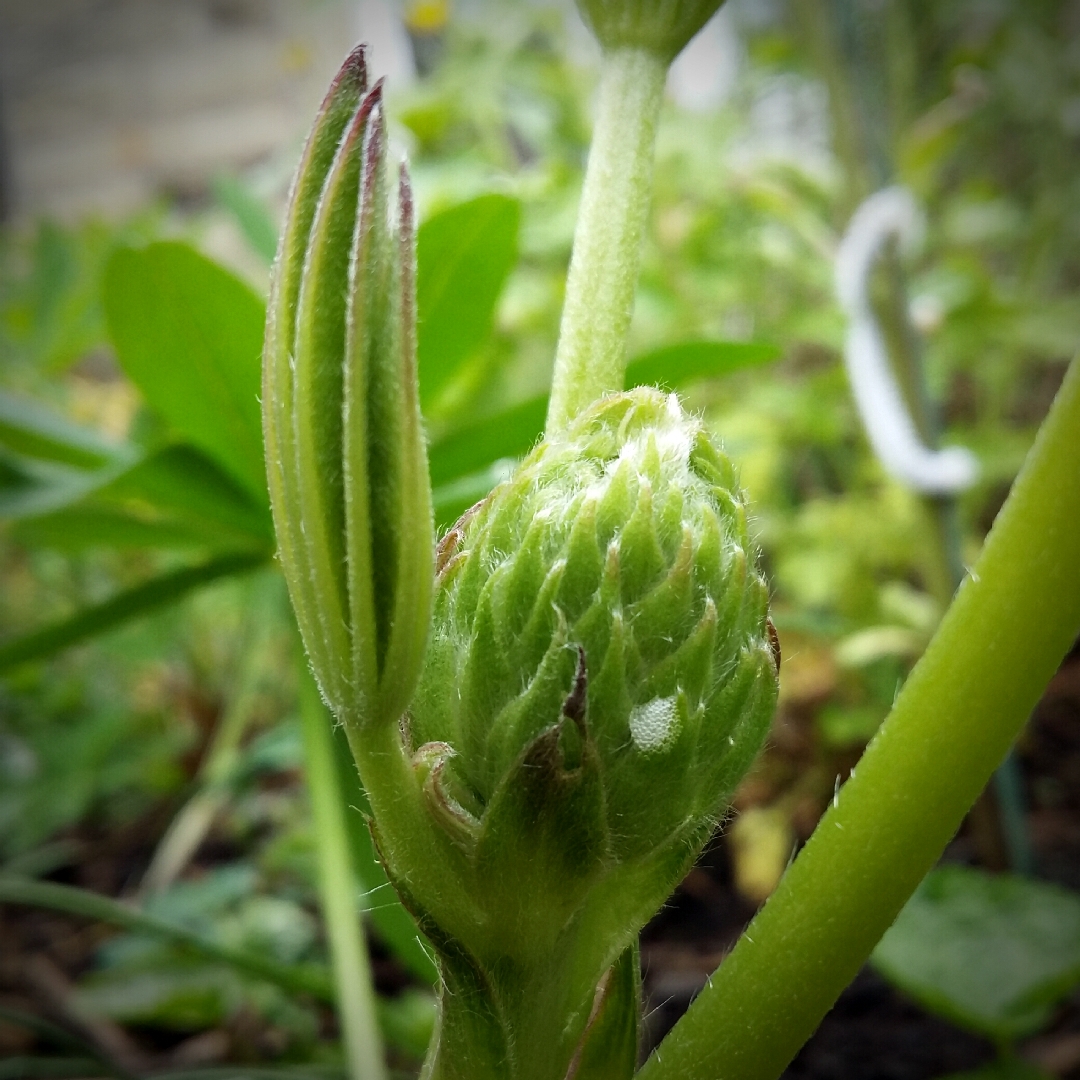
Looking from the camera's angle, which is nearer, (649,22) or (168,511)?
(649,22)

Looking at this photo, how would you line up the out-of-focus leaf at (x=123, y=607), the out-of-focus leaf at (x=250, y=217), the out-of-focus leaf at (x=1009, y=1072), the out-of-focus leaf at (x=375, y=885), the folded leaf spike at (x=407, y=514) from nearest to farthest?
the folded leaf spike at (x=407, y=514) < the out-of-focus leaf at (x=375, y=885) < the out-of-focus leaf at (x=1009, y=1072) < the out-of-focus leaf at (x=123, y=607) < the out-of-focus leaf at (x=250, y=217)

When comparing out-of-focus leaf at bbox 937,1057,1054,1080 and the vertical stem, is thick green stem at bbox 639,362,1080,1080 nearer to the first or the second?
the vertical stem

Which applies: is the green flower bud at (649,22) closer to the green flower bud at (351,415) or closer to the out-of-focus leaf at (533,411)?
the green flower bud at (351,415)

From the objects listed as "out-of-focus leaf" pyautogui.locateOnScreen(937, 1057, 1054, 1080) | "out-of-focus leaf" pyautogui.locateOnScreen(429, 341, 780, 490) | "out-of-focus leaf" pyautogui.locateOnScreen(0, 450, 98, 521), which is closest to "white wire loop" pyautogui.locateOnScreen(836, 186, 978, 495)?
"out-of-focus leaf" pyautogui.locateOnScreen(429, 341, 780, 490)

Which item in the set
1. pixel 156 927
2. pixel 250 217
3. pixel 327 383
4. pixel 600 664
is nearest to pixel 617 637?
pixel 600 664

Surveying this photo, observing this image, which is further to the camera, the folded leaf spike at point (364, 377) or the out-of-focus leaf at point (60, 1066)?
the out-of-focus leaf at point (60, 1066)

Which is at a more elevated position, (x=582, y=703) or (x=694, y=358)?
(x=694, y=358)

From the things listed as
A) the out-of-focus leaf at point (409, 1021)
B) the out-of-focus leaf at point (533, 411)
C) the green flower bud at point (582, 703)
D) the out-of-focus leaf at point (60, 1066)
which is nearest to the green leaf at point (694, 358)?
the out-of-focus leaf at point (533, 411)

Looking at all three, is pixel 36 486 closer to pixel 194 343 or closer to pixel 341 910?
pixel 194 343
